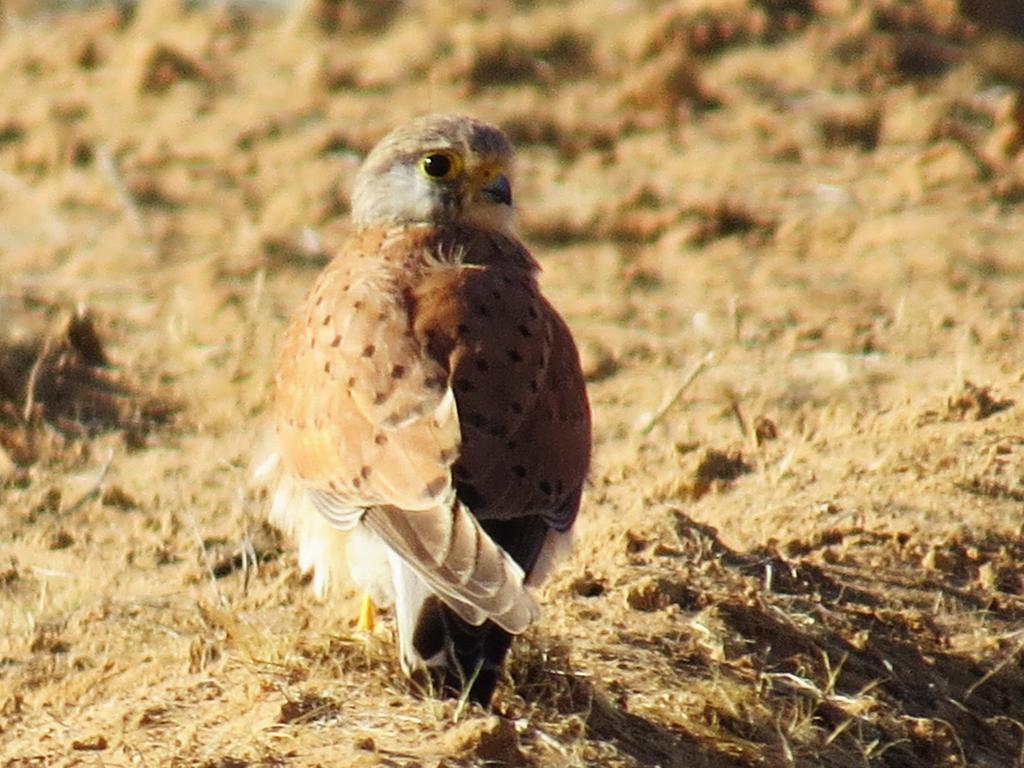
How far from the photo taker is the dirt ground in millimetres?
5223

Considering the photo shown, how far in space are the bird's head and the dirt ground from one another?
103cm

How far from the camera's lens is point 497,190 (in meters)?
6.32

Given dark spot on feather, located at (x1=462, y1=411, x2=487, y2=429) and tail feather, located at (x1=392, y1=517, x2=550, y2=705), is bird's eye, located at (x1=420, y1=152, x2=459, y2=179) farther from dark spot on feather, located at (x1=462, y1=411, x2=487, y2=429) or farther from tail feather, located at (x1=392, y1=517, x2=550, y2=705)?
tail feather, located at (x1=392, y1=517, x2=550, y2=705)

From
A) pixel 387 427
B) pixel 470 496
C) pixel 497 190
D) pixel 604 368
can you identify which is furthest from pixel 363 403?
pixel 604 368

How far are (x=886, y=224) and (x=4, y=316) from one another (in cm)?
375

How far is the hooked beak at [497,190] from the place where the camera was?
6320 mm

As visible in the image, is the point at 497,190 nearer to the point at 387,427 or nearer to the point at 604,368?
the point at 387,427

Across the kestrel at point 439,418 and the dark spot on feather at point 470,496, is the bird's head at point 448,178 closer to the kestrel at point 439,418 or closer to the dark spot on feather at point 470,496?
the kestrel at point 439,418

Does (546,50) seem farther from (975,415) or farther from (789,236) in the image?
(975,415)

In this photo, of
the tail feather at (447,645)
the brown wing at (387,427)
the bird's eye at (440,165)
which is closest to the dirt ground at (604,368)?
the tail feather at (447,645)

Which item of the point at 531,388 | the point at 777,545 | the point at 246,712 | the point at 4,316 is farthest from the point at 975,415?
the point at 4,316

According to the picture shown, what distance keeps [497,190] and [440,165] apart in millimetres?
192

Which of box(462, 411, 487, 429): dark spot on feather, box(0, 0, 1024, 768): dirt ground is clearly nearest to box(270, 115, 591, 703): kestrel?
box(462, 411, 487, 429): dark spot on feather

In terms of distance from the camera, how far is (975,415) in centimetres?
697
